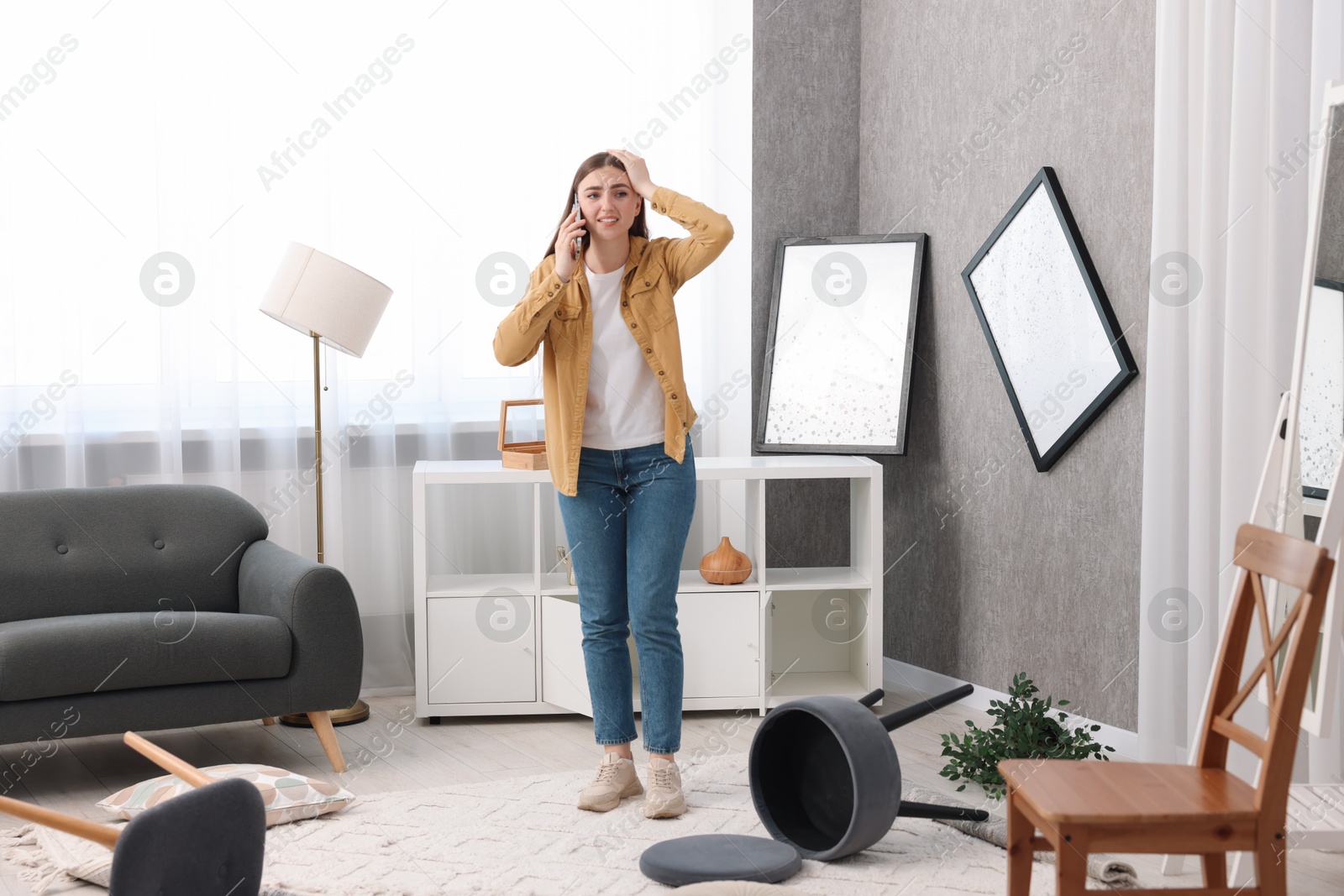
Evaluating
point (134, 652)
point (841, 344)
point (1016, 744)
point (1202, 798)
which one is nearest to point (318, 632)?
point (134, 652)

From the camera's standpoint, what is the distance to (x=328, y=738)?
9.50 feet

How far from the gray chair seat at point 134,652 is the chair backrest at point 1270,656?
2.05m

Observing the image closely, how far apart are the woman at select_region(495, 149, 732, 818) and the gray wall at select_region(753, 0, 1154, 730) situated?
113cm

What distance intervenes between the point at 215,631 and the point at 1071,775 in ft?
6.42

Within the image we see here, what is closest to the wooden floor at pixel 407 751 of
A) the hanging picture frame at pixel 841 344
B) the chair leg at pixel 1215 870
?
the chair leg at pixel 1215 870

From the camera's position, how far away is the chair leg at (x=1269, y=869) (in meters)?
1.62

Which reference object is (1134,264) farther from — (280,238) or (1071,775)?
(280,238)

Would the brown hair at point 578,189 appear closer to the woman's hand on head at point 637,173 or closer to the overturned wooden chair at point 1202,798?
the woman's hand on head at point 637,173

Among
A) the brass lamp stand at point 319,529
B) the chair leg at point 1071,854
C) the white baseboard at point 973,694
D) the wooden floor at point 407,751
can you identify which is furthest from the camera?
the brass lamp stand at point 319,529

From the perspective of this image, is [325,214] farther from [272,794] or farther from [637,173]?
[272,794]

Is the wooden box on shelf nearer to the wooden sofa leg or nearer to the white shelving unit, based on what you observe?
the white shelving unit

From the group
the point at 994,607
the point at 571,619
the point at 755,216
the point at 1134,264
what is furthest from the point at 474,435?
the point at 1134,264

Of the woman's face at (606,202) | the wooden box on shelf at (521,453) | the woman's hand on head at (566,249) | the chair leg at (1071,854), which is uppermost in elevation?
the woman's face at (606,202)

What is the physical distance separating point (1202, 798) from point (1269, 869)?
0.39 feet
